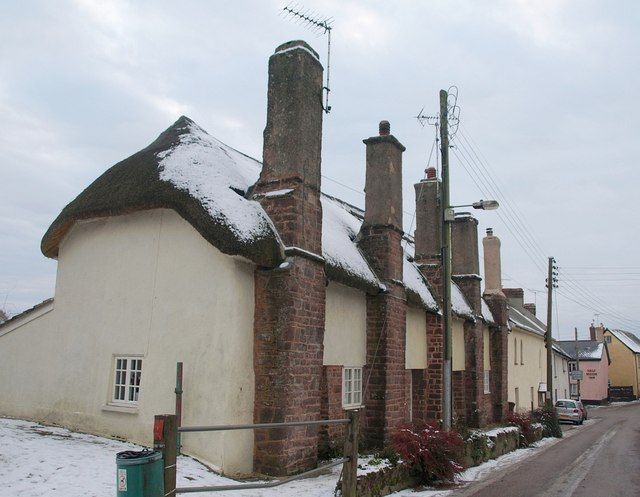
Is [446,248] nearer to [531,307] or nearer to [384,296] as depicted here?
[384,296]

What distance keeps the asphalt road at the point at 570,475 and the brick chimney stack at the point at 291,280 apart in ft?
11.3

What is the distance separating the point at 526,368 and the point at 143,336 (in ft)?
84.0

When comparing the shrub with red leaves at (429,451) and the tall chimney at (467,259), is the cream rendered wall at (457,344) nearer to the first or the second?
the tall chimney at (467,259)

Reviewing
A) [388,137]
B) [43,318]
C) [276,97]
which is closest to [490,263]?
[388,137]

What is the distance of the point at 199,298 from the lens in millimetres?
9586

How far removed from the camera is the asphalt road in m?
10.8

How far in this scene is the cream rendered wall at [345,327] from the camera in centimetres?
1170

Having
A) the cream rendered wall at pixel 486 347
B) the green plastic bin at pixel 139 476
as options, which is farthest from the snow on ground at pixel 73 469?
the cream rendered wall at pixel 486 347

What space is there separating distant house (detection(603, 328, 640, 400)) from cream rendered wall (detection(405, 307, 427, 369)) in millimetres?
58872

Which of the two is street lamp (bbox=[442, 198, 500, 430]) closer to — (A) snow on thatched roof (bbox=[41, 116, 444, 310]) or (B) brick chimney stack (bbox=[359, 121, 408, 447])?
(B) brick chimney stack (bbox=[359, 121, 408, 447])

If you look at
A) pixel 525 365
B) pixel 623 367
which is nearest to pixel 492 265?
pixel 525 365

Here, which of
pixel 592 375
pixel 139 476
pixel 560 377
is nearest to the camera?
pixel 139 476

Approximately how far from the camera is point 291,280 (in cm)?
945

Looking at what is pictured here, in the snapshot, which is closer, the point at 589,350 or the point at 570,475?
the point at 570,475
